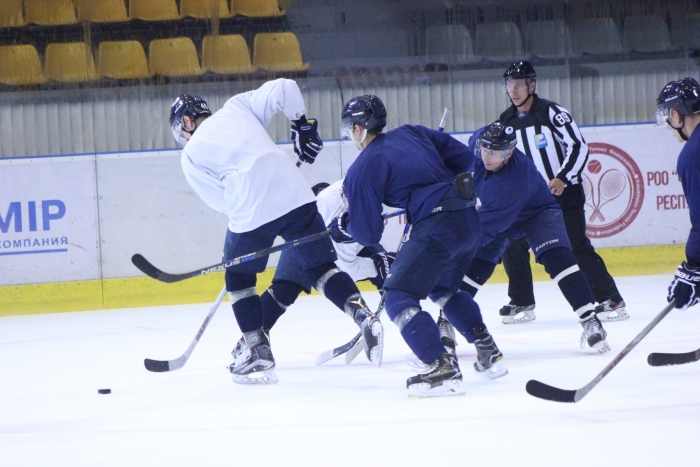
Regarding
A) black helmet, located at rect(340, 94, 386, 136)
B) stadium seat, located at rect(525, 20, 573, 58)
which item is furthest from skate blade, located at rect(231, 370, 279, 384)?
stadium seat, located at rect(525, 20, 573, 58)

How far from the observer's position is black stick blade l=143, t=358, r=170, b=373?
3395 millimetres

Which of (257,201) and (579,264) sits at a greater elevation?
(257,201)

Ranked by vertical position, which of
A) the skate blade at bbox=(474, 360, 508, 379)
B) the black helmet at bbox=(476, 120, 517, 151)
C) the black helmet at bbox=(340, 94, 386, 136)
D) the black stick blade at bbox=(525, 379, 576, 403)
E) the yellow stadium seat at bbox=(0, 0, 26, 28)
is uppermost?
the yellow stadium seat at bbox=(0, 0, 26, 28)

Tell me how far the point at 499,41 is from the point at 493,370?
14.8ft

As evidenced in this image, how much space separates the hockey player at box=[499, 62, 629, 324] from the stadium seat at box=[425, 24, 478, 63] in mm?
2582

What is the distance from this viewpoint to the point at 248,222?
10.5 feet

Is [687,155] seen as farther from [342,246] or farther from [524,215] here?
[342,246]

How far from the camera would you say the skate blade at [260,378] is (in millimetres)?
3215

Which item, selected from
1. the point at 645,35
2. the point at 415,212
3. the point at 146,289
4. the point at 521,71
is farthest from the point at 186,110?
the point at 645,35

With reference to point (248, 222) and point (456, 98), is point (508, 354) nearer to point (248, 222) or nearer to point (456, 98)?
point (248, 222)

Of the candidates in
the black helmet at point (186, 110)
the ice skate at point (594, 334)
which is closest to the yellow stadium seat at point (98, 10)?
the black helmet at point (186, 110)

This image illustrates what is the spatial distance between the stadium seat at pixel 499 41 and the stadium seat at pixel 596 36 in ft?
1.50

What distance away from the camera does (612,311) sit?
14.0 feet

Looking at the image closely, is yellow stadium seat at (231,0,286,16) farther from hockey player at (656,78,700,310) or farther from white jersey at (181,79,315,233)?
hockey player at (656,78,700,310)
